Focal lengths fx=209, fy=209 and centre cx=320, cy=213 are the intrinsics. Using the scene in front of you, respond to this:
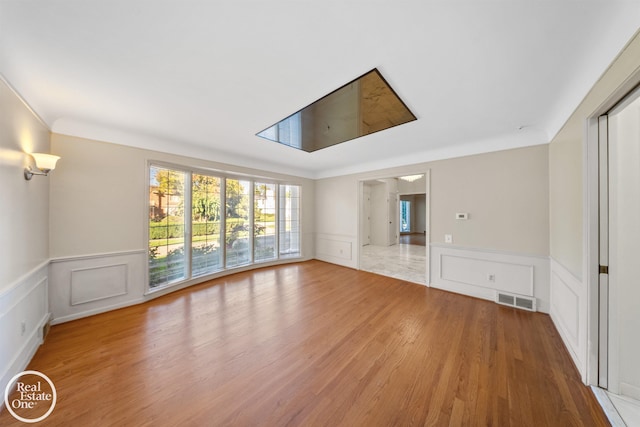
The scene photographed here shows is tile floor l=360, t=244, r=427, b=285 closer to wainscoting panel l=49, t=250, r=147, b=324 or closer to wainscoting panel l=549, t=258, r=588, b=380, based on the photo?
wainscoting panel l=549, t=258, r=588, b=380

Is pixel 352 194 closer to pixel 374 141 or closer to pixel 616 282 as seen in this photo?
pixel 374 141

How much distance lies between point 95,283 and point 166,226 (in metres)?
1.06

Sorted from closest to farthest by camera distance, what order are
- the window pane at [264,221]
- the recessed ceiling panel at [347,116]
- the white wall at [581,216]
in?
the white wall at [581,216], the recessed ceiling panel at [347,116], the window pane at [264,221]

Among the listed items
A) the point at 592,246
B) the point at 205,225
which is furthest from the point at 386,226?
the point at 592,246

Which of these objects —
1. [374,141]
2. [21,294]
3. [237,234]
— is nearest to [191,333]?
[21,294]

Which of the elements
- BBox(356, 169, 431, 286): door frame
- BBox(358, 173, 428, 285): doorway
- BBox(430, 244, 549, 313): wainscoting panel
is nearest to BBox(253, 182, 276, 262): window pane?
BBox(356, 169, 431, 286): door frame

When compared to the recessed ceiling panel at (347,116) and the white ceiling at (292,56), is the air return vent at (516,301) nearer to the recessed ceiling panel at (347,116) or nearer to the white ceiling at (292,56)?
the white ceiling at (292,56)

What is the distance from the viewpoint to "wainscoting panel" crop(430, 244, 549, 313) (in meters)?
2.81

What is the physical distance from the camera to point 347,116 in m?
2.47

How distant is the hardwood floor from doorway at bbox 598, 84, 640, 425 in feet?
0.79

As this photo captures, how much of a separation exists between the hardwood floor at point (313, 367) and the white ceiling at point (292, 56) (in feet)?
7.74

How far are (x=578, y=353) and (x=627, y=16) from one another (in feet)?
8.07

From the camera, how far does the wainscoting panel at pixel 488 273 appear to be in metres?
2.81

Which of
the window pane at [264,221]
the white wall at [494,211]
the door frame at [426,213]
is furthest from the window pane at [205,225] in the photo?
the white wall at [494,211]
